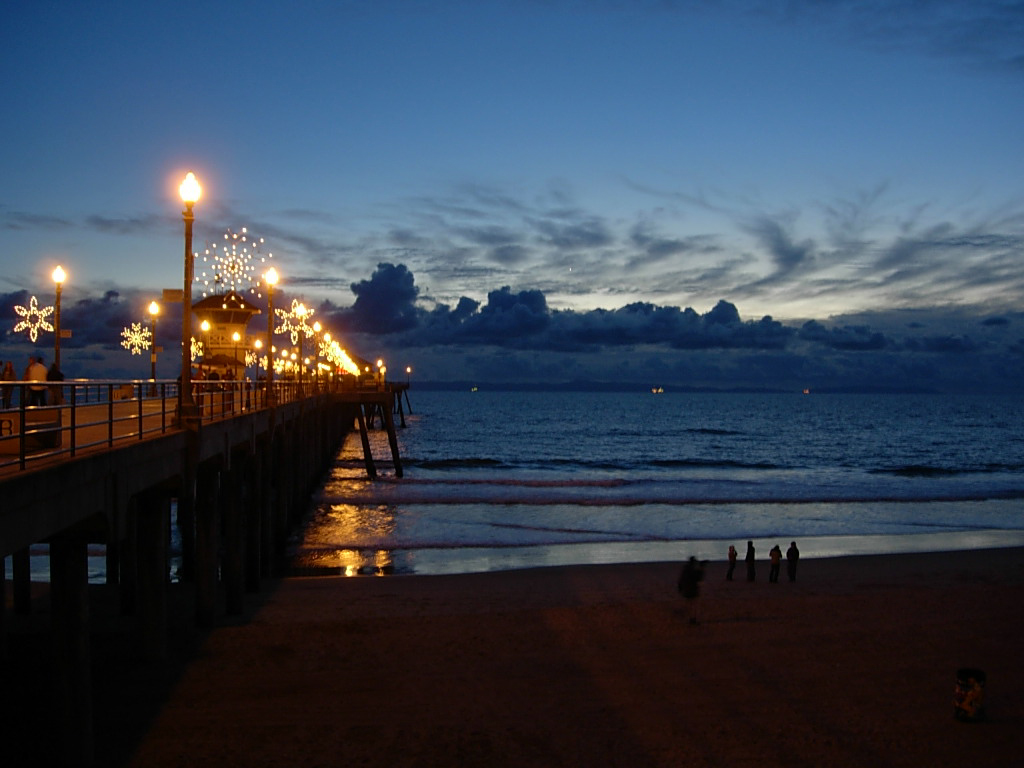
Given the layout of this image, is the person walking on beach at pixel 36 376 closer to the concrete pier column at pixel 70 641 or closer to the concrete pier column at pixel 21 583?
the concrete pier column at pixel 21 583

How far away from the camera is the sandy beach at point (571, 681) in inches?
373

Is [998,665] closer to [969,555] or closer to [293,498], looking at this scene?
[969,555]

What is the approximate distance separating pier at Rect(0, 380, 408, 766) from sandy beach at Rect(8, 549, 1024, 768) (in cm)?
84

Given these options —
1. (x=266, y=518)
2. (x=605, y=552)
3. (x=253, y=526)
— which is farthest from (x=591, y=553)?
(x=253, y=526)

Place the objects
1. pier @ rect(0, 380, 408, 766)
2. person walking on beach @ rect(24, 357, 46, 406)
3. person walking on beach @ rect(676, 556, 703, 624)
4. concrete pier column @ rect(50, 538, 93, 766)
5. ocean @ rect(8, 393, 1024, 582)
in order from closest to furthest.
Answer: pier @ rect(0, 380, 408, 766) → concrete pier column @ rect(50, 538, 93, 766) → person walking on beach @ rect(24, 357, 46, 406) → person walking on beach @ rect(676, 556, 703, 624) → ocean @ rect(8, 393, 1024, 582)

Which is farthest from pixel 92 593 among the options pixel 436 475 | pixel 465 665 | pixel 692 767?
pixel 436 475

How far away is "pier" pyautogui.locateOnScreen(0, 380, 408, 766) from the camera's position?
6.83 metres

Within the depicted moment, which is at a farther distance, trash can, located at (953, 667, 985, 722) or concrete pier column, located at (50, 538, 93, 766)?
trash can, located at (953, 667, 985, 722)

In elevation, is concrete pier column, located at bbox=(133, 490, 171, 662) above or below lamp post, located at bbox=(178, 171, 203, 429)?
below

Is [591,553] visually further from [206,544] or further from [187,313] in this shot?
[187,313]

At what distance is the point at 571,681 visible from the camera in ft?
38.5

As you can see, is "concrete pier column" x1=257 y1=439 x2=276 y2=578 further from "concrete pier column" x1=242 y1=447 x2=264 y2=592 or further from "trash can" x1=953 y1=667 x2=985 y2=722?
"trash can" x1=953 y1=667 x2=985 y2=722

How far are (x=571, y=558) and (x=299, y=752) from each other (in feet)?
46.5

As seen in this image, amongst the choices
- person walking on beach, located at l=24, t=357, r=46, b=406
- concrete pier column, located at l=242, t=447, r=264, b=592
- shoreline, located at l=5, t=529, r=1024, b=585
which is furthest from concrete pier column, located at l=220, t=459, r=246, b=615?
shoreline, located at l=5, t=529, r=1024, b=585
